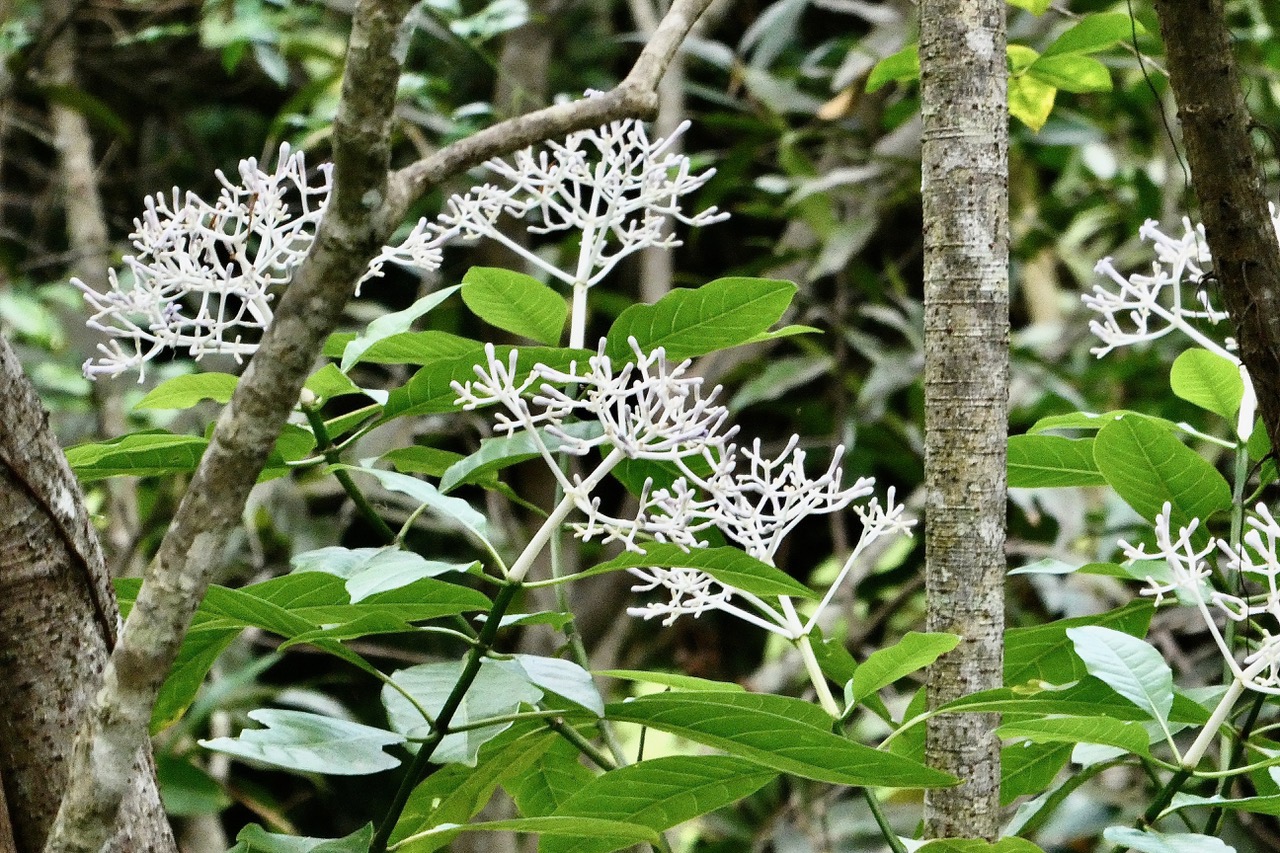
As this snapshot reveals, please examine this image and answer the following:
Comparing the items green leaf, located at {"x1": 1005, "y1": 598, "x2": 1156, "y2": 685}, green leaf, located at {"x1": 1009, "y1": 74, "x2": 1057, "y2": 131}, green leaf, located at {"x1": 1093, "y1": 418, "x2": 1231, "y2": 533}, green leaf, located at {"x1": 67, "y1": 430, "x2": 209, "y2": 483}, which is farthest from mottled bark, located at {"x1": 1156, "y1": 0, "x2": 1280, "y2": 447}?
green leaf, located at {"x1": 67, "y1": 430, "x2": 209, "y2": 483}

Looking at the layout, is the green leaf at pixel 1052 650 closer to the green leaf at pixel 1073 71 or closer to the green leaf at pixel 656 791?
the green leaf at pixel 656 791

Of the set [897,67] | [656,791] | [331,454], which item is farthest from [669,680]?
[897,67]

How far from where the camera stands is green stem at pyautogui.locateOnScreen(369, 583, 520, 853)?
0.45 meters

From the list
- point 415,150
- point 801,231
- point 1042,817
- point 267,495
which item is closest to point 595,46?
point 415,150

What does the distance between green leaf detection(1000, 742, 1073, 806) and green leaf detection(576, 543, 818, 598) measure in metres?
0.21

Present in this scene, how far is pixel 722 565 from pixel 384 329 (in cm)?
17

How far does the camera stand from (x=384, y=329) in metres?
0.53

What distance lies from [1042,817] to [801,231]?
4.52ft

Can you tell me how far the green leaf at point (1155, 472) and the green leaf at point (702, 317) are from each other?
0.17 m

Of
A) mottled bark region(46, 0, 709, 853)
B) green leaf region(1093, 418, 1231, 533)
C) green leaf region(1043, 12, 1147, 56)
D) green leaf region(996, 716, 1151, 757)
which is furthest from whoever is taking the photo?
green leaf region(1043, 12, 1147, 56)

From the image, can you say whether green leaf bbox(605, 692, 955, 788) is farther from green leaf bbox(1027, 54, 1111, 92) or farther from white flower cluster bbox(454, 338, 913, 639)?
green leaf bbox(1027, 54, 1111, 92)

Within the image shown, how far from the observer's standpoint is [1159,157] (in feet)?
7.27

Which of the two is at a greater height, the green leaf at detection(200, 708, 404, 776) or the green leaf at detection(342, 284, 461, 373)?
the green leaf at detection(342, 284, 461, 373)

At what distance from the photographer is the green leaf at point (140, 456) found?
53cm
